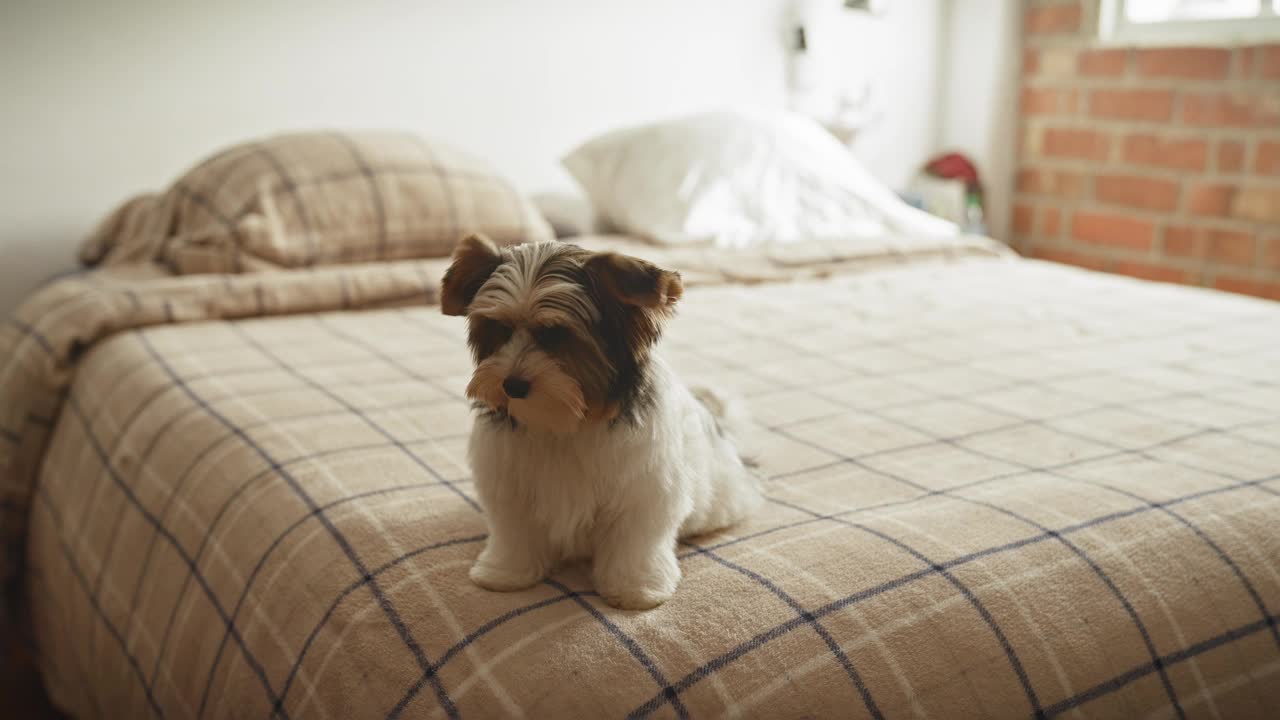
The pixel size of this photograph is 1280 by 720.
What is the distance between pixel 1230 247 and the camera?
3.14m

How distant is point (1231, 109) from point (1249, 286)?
0.49m

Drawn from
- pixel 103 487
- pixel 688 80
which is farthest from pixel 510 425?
pixel 688 80

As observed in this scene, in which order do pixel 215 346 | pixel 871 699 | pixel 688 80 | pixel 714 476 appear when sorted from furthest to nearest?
pixel 688 80 → pixel 215 346 → pixel 714 476 → pixel 871 699

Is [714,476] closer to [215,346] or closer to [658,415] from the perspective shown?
[658,415]

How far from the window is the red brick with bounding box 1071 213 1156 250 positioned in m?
0.53

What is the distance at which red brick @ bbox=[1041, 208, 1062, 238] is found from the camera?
3.63 metres

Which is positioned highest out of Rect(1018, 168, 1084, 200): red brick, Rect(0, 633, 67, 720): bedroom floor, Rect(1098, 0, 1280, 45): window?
Rect(1098, 0, 1280, 45): window

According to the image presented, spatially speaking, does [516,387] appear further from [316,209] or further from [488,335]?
[316,209]

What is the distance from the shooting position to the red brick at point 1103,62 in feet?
11.0

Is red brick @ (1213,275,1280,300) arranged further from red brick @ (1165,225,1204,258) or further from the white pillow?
the white pillow

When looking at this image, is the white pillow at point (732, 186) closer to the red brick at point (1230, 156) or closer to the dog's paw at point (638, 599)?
the red brick at point (1230, 156)

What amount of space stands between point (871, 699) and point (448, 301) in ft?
1.56

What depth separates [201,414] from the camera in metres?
1.48

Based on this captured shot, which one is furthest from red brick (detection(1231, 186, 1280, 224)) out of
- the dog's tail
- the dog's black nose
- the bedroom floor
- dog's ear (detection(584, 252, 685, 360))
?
the bedroom floor
